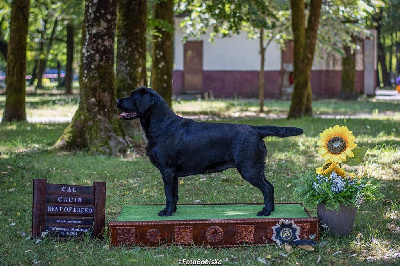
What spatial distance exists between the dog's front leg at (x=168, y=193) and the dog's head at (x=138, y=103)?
0.68 m

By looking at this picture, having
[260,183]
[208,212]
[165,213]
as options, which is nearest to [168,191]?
[165,213]

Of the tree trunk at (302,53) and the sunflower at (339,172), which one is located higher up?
the tree trunk at (302,53)

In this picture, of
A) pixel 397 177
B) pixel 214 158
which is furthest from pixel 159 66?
pixel 214 158

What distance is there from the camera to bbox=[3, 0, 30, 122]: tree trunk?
1777 cm

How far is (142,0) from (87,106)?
2.92 metres

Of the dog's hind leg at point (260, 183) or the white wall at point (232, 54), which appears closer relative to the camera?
the dog's hind leg at point (260, 183)

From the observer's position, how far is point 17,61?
59.0 ft

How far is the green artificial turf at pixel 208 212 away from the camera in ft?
19.8

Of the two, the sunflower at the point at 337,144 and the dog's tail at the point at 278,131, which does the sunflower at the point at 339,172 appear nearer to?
the sunflower at the point at 337,144

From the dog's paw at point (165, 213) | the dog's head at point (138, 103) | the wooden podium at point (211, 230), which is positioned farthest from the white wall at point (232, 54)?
the wooden podium at point (211, 230)

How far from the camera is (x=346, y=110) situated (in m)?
23.3

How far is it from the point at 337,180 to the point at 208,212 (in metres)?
1.38

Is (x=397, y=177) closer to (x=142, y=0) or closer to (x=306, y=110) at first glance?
(x=142, y=0)

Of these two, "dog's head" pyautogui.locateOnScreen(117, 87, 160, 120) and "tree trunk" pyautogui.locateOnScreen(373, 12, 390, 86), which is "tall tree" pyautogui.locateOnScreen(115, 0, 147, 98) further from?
"tree trunk" pyautogui.locateOnScreen(373, 12, 390, 86)
